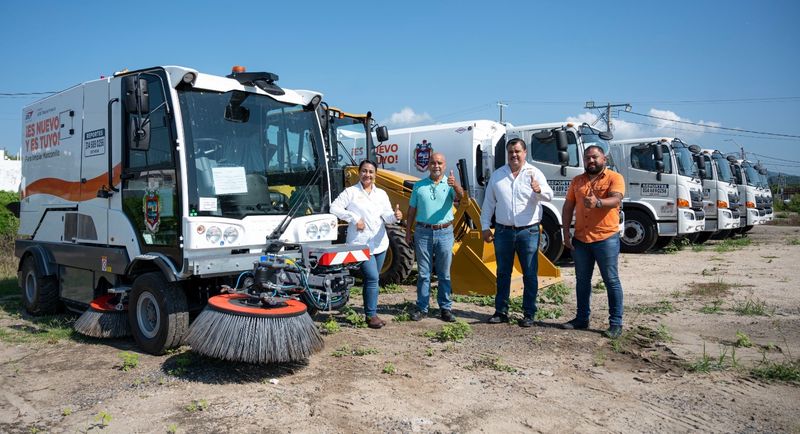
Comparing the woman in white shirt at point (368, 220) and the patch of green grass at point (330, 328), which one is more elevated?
the woman in white shirt at point (368, 220)

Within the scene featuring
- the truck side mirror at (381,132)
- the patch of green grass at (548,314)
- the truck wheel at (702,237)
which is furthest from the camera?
the truck wheel at (702,237)

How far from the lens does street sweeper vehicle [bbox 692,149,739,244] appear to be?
15906 millimetres

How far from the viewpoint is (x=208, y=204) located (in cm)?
500

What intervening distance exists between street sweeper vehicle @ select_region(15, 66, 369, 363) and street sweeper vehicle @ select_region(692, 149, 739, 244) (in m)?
13.3

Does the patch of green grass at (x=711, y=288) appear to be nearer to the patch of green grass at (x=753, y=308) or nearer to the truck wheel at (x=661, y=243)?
the patch of green grass at (x=753, y=308)

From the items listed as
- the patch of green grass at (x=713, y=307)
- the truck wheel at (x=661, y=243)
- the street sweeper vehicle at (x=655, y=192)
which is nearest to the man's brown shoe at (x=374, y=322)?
the patch of green grass at (x=713, y=307)

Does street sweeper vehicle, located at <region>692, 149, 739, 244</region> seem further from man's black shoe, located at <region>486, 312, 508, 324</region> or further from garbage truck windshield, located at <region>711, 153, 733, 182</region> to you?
man's black shoe, located at <region>486, 312, 508, 324</region>

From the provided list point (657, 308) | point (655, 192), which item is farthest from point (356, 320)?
point (655, 192)

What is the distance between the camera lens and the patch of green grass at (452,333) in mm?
5625

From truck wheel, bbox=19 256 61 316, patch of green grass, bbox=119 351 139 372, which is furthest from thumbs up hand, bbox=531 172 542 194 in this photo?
truck wheel, bbox=19 256 61 316

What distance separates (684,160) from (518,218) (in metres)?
9.57

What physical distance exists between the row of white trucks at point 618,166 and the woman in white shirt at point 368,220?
447 cm

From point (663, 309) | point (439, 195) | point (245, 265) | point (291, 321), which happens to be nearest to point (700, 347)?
point (663, 309)

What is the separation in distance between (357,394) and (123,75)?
3.72 meters
